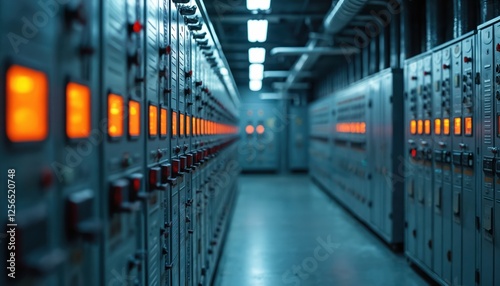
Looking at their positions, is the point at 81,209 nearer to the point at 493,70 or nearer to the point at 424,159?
the point at 493,70

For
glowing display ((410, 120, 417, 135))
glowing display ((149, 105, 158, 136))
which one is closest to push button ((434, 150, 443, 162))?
glowing display ((410, 120, 417, 135))

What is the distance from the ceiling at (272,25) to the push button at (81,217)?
5.89 meters

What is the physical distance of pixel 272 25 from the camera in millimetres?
9703

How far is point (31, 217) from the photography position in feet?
3.56

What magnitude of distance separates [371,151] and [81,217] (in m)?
6.16

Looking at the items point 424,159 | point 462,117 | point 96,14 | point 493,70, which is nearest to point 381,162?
point 424,159

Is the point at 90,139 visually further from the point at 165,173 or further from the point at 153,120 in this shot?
the point at 165,173

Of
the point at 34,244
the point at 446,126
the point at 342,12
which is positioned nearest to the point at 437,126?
the point at 446,126

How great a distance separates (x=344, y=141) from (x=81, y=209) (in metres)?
8.16

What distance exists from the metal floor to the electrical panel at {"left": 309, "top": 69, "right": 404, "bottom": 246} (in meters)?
0.38

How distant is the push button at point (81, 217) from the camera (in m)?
1.27

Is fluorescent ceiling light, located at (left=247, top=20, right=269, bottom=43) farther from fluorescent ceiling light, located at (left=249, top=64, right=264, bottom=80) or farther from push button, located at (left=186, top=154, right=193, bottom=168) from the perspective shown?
push button, located at (left=186, top=154, right=193, bottom=168)

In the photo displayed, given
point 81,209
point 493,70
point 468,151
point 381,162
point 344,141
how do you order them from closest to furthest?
point 81,209 → point 493,70 → point 468,151 → point 381,162 → point 344,141

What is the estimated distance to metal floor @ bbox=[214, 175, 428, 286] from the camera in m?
4.95
